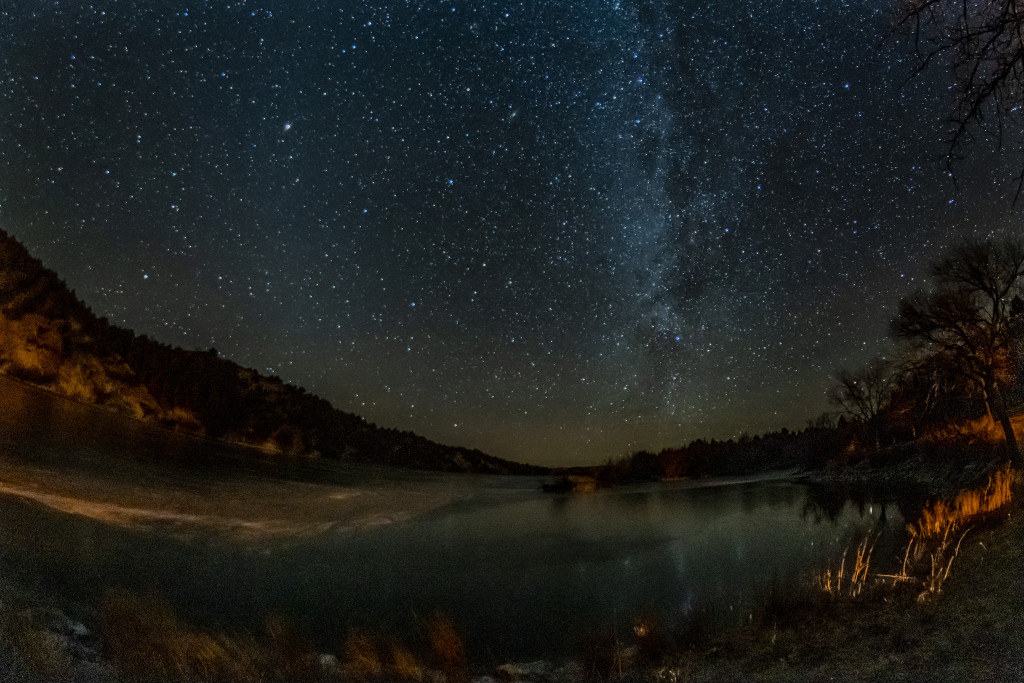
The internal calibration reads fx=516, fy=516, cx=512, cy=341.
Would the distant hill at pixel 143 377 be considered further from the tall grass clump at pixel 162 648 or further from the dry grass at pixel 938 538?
the dry grass at pixel 938 538

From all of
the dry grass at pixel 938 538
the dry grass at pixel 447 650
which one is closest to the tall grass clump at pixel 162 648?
the dry grass at pixel 447 650

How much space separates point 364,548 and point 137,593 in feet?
4.86

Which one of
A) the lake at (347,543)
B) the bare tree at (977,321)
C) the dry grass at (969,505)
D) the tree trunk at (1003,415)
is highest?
the bare tree at (977,321)

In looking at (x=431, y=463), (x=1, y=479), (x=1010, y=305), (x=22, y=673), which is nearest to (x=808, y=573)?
(x=1010, y=305)

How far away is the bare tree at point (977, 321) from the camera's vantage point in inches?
126

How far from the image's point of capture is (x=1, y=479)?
3844 millimetres

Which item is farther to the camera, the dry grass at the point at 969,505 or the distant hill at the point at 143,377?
the distant hill at the point at 143,377

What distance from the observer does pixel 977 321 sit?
325 cm

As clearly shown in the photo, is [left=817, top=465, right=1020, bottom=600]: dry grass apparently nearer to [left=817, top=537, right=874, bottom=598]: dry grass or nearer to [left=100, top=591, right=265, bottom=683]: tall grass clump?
[left=817, top=537, right=874, bottom=598]: dry grass

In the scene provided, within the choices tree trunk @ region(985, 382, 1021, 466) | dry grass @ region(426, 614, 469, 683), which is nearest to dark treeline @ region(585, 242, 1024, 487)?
tree trunk @ region(985, 382, 1021, 466)

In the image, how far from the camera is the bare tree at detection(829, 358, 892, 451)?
3.46 metres

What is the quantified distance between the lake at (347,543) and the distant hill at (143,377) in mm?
150

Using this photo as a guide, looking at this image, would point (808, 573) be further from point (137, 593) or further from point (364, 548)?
point (137, 593)

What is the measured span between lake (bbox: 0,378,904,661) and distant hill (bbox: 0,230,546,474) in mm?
150
